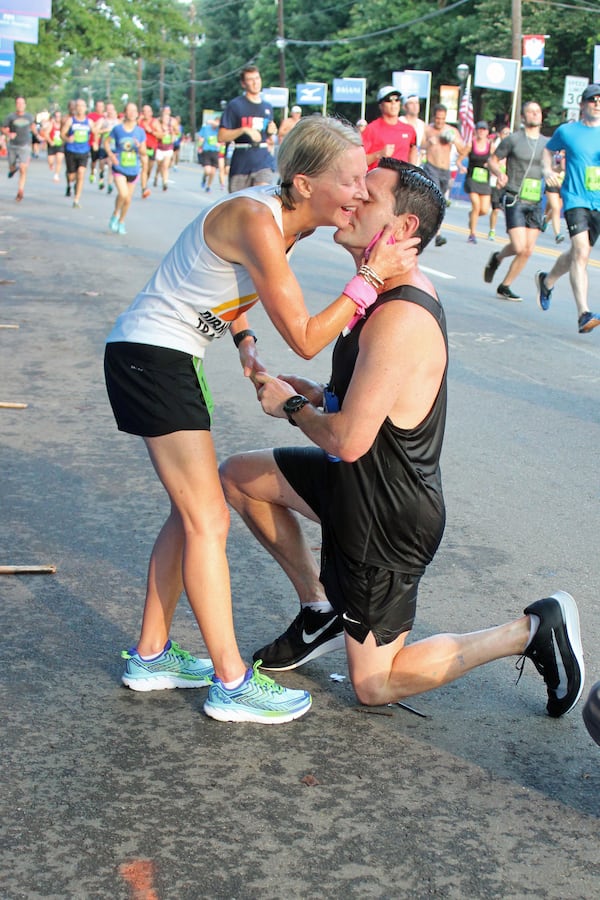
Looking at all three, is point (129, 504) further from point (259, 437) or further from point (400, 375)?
point (400, 375)

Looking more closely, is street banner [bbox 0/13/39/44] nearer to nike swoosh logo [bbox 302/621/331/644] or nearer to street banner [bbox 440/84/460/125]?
street banner [bbox 440/84/460/125]

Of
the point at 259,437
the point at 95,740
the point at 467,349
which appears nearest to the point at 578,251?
the point at 467,349

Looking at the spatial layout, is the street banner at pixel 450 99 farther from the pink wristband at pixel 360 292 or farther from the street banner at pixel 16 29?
the pink wristband at pixel 360 292

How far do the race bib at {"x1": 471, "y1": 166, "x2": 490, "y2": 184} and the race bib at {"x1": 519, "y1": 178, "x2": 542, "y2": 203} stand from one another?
8.20 m

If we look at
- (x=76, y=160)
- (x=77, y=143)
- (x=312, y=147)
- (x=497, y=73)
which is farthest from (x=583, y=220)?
(x=497, y=73)

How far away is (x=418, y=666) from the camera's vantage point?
350 cm

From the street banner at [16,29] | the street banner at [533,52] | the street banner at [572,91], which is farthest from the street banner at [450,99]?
the street banner at [16,29]

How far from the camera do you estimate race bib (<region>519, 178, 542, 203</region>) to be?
43.5 ft

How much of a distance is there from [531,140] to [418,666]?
1335 cm

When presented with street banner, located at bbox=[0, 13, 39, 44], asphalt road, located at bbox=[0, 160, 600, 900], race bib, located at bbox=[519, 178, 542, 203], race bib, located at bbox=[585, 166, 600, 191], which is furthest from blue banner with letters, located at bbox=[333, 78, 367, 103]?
asphalt road, located at bbox=[0, 160, 600, 900]

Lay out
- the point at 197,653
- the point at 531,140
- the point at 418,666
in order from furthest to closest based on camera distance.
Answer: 1. the point at 531,140
2. the point at 197,653
3. the point at 418,666

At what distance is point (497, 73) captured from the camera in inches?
1470

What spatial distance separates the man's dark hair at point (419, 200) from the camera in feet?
11.2

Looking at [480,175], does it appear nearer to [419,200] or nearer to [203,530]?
[419,200]
